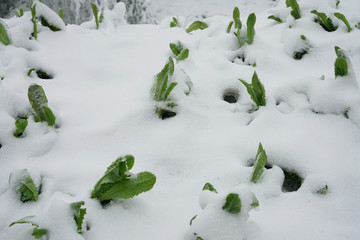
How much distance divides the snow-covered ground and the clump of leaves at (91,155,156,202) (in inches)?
1.8

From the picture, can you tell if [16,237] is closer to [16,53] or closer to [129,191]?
[129,191]

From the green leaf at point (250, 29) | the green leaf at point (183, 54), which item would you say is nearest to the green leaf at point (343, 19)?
the green leaf at point (250, 29)

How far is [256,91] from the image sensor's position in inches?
56.1

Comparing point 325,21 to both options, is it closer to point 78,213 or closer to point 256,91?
point 256,91

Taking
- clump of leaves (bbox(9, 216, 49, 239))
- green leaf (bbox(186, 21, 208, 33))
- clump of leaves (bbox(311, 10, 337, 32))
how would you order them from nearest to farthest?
1. clump of leaves (bbox(9, 216, 49, 239))
2. clump of leaves (bbox(311, 10, 337, 32))
3. green leaf (bbox(186, 21, 208, 33))

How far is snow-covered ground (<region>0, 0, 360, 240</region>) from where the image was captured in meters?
0.95

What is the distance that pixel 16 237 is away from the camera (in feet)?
2.93

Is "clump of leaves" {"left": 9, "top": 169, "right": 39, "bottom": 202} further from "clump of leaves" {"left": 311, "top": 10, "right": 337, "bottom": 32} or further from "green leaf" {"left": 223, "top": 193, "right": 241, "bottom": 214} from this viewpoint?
"clump of leaves" {"left": 311, "top": 10, "right": 337, "bottom": 32}

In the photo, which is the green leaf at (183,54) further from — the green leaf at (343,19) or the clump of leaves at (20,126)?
the green leaf at (343,19)

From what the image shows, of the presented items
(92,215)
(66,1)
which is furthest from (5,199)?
(66,1)

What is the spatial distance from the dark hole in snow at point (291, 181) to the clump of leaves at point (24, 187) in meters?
0.90

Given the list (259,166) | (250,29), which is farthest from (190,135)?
(250,29)

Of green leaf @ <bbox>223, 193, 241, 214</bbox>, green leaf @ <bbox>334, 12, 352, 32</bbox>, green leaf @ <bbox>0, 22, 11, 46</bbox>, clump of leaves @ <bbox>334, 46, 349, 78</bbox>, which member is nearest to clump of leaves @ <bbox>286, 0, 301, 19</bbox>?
green leaf @ <bbox>334, 12, 352, 32</bbox>

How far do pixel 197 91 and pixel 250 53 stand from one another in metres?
0.49
